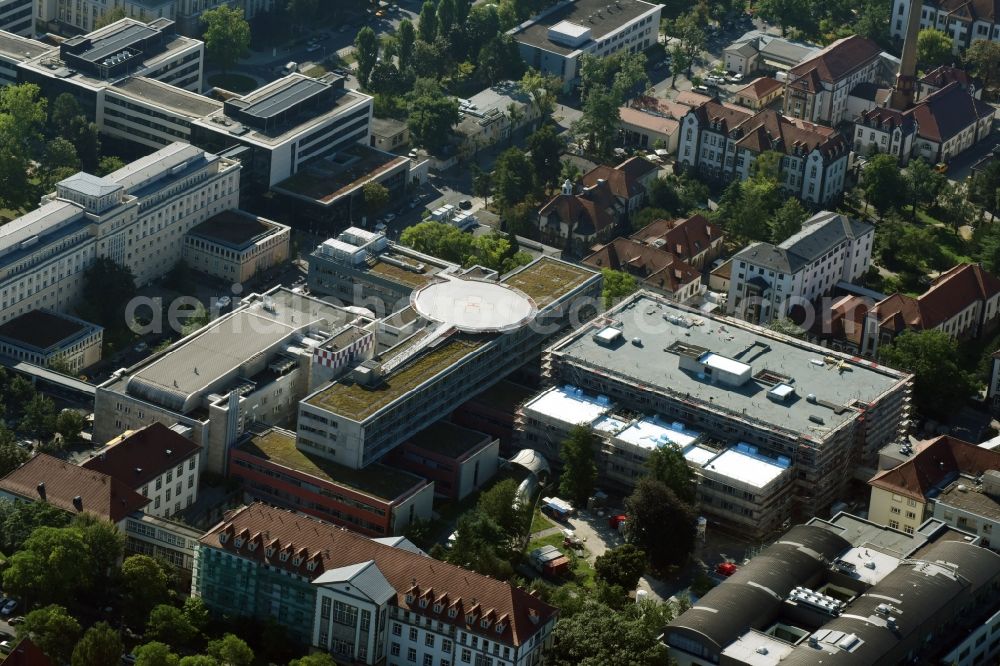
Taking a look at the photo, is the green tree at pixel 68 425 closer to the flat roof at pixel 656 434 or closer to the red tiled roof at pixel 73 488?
the red tiled roof at pixel 73 488

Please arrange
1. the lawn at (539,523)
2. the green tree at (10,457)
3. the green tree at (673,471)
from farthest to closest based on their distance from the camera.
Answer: the lawn at (539,523)
the green tree at (673,471)
the green tree at (10,457)

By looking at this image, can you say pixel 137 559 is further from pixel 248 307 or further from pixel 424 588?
pixel 248 307

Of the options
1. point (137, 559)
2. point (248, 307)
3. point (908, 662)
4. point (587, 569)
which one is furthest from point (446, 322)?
point (908, 662)

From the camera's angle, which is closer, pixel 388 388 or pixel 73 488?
pixel 73 488

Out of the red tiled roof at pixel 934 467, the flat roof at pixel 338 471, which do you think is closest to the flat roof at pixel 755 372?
the red tiled roof at pixel 934 467

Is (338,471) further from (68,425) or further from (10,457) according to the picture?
(10,457)

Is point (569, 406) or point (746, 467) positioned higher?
point (746, 467)

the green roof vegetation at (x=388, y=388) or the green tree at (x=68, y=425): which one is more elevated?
the green roof vegetation at (x=388, y=388)

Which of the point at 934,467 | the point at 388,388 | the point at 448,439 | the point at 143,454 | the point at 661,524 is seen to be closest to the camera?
the point at 661,524

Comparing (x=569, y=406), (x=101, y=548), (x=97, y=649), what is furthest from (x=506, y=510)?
(x=97, y=649)
